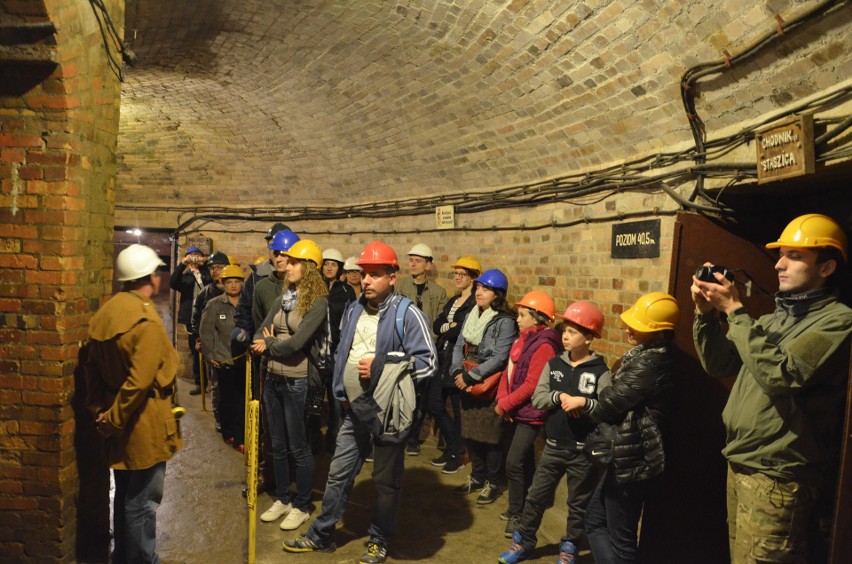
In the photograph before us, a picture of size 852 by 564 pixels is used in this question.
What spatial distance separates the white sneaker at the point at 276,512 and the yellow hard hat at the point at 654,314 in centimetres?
306

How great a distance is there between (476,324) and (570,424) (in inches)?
63.8

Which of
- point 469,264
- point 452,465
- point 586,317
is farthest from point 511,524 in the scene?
point 469,264

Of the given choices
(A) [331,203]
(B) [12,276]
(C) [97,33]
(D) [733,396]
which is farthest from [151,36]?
(D) [733,396]

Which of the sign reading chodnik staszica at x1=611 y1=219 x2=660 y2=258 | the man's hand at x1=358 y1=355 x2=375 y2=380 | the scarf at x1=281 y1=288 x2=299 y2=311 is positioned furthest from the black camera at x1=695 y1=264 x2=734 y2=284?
the scarf at x1=281 y1=288 x2=299 y2=311

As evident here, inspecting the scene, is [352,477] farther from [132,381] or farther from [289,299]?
[132,381]

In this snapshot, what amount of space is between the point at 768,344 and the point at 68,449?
13.3 ft

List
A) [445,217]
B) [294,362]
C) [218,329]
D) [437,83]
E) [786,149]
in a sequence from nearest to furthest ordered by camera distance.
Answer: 1. [786,149]
2. [294,362]
3. [437,83]
4. [218,329]
5. [445,217]

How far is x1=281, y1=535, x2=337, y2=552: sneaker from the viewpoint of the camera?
13.9 feet

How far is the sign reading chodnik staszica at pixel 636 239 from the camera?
4.41 meters

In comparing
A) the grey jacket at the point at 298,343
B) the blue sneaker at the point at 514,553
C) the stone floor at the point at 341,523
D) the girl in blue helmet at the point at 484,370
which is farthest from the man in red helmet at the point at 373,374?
the girl in blue helmet at the point at 484,370

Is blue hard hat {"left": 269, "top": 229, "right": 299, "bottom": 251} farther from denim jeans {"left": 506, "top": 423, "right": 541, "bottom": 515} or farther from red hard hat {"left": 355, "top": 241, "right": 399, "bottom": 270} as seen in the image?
denim jeans {"left": 506, "top": 423, "right": 541, "bottom": 515}

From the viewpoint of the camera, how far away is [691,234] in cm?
385

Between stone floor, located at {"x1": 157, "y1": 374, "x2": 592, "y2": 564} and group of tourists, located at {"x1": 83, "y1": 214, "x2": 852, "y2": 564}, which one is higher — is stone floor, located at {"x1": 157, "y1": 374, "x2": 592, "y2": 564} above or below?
below

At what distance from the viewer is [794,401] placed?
2.72 m
